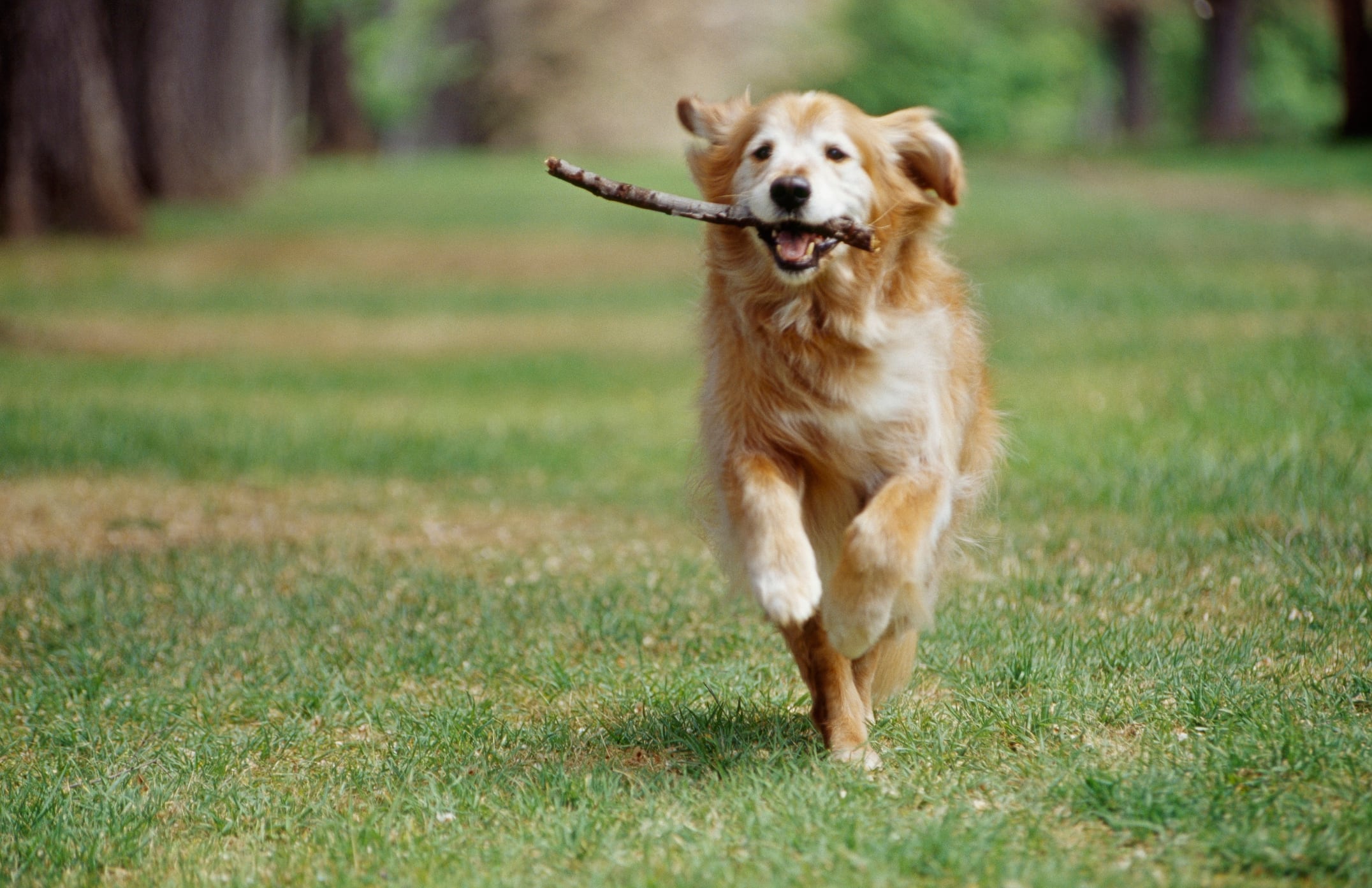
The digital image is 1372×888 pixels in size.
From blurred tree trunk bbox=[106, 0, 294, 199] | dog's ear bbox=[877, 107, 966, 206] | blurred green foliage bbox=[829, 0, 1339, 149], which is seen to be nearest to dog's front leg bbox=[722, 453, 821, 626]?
dog's ear bbox=[877, 107, 966, 206]

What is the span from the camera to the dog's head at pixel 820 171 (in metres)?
4.22

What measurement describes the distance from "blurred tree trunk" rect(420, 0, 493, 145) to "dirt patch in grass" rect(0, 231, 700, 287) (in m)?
25.3

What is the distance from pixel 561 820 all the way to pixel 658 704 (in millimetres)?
927

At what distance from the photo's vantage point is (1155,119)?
6650 cm

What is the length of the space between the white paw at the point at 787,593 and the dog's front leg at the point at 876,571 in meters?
0.12

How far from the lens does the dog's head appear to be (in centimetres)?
422

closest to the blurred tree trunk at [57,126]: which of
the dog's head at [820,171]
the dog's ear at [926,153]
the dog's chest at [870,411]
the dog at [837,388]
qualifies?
the dog's head at [820,171]

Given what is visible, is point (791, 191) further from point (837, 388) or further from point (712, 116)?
point (712, 116)

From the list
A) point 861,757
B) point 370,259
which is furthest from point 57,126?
point 861,757

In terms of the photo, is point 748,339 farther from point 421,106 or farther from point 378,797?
point 421,106

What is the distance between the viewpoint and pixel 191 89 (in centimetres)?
2556

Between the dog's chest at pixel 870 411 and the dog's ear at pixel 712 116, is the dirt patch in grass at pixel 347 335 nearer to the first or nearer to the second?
the dog's ear at pixel 712 116

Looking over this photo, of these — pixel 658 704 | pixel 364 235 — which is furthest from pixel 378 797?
pixel 364 235

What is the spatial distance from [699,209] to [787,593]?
1108 millimetres
